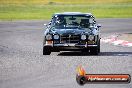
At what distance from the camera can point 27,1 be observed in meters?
112

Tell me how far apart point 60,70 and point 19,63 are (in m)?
2.33

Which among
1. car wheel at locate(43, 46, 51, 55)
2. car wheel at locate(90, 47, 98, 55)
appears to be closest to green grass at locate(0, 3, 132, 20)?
car wheel at locate(43, 46, 51, 55)

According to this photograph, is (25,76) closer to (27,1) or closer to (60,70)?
(60,70)

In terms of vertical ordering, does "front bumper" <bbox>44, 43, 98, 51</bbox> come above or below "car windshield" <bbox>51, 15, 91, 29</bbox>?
below

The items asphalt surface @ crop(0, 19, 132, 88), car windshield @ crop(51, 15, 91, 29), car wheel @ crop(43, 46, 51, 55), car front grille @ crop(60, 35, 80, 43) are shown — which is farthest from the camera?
car windshield @ crop(51, 15, 91, 29)

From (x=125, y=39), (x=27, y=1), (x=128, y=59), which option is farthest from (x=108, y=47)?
(x=27, y=1)

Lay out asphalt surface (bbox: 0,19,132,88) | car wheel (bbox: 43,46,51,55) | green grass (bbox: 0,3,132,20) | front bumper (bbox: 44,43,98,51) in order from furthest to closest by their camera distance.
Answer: green grass (bbox: 0,3,132,20) → car wheel (bbox: 43,46,51,55) → front bumper (bbox: 44,43,98,51) → asphalt surface (bbox: 0,19,132,88)

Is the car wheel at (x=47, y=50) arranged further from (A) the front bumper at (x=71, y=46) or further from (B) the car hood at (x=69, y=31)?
(B) the car hood at (x=69, y=31)

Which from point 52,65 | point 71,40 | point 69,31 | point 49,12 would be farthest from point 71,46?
point 49,12

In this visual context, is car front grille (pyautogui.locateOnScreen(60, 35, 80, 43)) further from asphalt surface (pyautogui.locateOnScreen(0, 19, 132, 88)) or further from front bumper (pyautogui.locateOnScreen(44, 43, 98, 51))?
asphalt surface (pyautogui.locateOnScreen(0, 19, 132, 88))

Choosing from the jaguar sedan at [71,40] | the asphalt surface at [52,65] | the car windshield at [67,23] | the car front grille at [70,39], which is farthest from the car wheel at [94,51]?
the car windshield at [67,23]

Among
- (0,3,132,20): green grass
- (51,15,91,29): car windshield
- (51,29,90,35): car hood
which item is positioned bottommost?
(0,3,132,20): green grass

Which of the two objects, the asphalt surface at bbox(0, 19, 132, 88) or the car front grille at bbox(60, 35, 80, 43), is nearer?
the asphalt surface at bbox(0, 19, 132, 88)

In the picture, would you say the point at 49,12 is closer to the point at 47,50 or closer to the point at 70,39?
the point at 47,50
